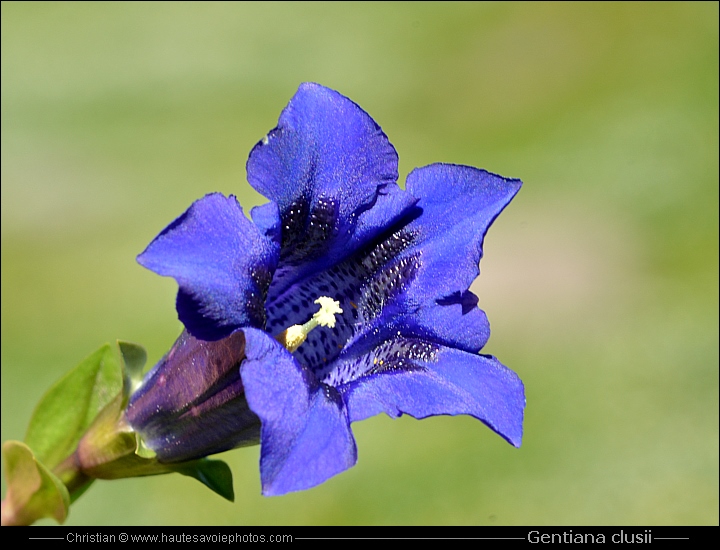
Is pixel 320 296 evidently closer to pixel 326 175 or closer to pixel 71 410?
pixel 326 175

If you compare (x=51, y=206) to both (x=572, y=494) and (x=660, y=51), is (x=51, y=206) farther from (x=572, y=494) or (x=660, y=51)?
(x=660, y=51)

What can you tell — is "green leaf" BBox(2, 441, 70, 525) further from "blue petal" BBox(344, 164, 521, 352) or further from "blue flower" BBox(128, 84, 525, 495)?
"blue petal" BBox(344, 164, 521, 352)

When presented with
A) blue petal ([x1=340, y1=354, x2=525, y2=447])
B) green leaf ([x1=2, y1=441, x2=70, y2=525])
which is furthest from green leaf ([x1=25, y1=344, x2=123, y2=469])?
blue petal ([x1=340, y1=354, x2=525, y2=447])

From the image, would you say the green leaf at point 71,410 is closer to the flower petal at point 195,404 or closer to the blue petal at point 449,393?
the flower petal at point 195,404

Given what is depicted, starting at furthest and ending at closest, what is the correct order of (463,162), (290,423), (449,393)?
(463,162) → (449,393) → (290,423)

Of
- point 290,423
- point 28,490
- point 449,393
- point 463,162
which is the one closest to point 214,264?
point 290,423

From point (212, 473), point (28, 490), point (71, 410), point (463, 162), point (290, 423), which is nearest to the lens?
point (290, 423)
